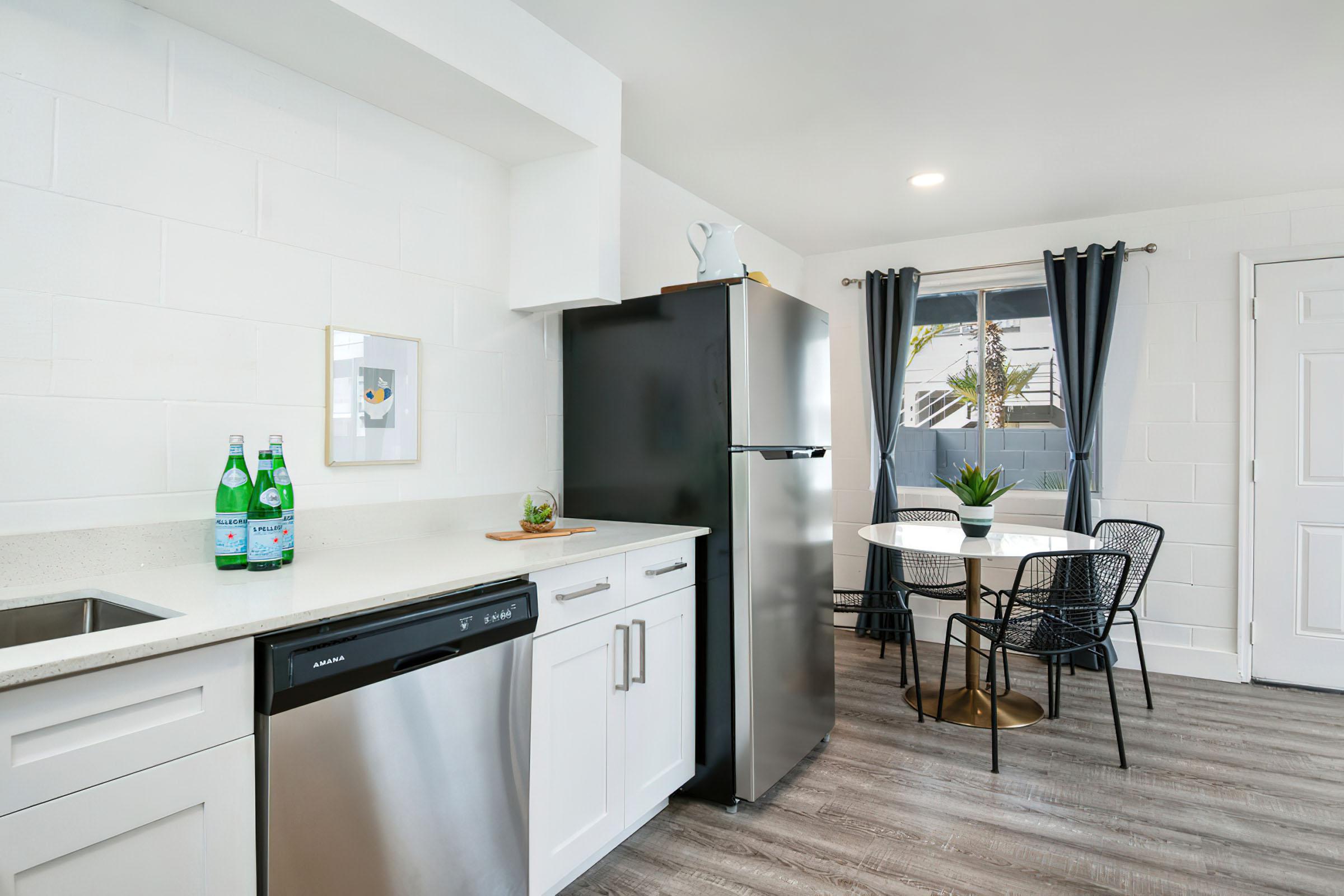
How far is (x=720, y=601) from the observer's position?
7.82 feet

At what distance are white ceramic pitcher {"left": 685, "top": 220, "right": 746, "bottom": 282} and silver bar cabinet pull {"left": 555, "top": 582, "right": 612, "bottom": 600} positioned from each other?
1.22 metres

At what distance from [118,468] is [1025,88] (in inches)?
116

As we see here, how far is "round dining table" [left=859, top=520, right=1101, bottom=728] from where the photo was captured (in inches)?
117

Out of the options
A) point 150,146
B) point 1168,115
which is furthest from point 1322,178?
point 150,146

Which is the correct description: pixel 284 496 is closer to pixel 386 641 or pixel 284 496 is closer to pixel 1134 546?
pixel 386 641

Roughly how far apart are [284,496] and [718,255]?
1644mm

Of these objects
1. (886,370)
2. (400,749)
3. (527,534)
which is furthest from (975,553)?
(400,749)

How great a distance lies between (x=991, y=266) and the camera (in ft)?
14.1

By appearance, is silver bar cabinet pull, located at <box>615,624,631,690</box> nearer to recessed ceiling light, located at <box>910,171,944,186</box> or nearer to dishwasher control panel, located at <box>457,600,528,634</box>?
dishwasher control panel, located at <box>457,600,528,634</box>

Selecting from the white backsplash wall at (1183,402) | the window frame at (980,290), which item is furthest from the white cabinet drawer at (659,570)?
the white backsplash wall at (1183,402)

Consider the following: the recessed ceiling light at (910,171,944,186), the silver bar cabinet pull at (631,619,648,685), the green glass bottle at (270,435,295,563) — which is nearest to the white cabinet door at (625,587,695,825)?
the silver bar cabinet pull at (631,619,648,685)

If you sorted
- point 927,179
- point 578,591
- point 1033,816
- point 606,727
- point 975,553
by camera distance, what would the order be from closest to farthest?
point 578,591 → point 606,727 → point 1033,816 → point 975,553 → point 927,179

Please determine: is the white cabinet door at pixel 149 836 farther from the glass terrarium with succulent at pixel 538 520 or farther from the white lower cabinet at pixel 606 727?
the glass terrarium with succulent at pixel 538 520

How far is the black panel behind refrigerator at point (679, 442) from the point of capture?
2.36 meters
